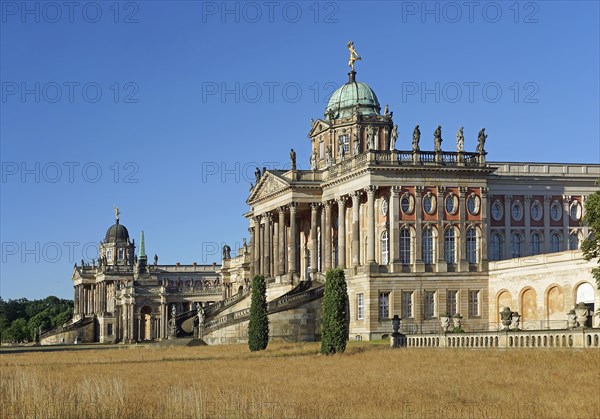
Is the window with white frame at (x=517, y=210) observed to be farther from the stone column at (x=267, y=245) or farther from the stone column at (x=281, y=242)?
the stone column at (x=267, y=245)

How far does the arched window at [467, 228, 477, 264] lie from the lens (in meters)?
81.2

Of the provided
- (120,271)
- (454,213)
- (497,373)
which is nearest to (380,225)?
(454,213)

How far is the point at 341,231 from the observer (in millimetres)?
85812

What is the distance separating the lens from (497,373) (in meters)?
39.3

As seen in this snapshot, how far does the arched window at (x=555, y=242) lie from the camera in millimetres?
86188

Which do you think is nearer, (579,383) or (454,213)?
(579,383)

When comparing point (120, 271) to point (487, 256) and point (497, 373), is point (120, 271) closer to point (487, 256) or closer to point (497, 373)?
point (487, 256)

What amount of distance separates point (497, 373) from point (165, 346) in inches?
1824

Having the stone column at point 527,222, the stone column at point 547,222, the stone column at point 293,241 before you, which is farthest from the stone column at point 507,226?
the stone column at point 293,241

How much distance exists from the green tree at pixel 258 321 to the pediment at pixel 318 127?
30617mm

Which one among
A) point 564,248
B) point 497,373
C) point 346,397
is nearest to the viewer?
point 346,397

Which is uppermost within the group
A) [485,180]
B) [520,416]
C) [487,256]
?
[485,180]

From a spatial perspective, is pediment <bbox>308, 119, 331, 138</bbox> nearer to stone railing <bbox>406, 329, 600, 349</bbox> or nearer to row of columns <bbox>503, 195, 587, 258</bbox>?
row of columns <bbox>503, 195, 587, 258</bbox>

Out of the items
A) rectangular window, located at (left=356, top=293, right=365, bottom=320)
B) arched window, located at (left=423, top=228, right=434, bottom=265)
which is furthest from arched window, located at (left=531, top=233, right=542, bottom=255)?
rectangular window, located at (left=356, top=293, right=365, bottom=320)
